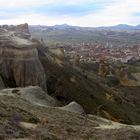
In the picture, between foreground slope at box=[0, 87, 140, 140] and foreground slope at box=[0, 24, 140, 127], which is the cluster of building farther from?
foreground slope at box=[0, 87, 140, 140]

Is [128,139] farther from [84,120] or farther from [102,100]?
[102,100]

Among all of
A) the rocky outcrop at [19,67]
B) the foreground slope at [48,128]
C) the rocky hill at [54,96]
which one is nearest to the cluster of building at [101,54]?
the rocky hill at [54,96]

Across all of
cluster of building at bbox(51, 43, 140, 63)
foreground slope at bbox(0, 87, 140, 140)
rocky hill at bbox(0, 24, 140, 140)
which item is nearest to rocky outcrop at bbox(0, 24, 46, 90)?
rocky hill at bbox(0, 24, 140, 140)

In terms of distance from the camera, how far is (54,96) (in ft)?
126

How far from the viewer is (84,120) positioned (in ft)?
60.5

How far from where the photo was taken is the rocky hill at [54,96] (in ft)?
52.4

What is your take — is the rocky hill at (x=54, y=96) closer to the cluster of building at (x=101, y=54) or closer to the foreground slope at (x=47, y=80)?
the foreground slope at (x=47, y=80)

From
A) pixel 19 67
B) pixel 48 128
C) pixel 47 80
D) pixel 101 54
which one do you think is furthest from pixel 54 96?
pixel 101 54

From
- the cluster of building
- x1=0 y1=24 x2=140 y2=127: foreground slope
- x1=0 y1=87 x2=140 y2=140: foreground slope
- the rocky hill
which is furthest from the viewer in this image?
the cluster of building

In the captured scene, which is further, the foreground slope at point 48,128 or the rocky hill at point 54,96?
A: the rocky hill at point 54,96

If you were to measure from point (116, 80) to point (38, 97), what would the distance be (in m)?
47.2

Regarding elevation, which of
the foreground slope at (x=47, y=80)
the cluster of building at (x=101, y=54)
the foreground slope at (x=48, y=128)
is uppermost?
the foreground slope at (x=48, y=128)

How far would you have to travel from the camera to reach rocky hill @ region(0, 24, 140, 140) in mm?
15977

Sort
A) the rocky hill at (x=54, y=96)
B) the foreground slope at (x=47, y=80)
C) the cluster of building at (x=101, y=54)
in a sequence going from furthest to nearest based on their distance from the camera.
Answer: the cluster of building at (x=101, y=54), the foreground slope at (x=47, y=80), the rocky hill at (x=54, y=96)
